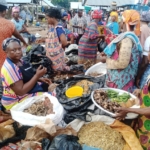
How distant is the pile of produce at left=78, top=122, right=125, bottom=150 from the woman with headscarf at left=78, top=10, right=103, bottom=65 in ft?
8.35

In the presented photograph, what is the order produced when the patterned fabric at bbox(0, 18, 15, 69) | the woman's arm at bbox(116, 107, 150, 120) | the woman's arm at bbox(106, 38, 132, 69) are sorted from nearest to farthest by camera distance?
the woman's arm at bbox(116, 107, 150, 120) < the woman's arm at bbox(106, 38, 132, 69) < the patterned fabric at bbox(0, 18, 15, 69)

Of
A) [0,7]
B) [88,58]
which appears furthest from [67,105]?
[88,58]

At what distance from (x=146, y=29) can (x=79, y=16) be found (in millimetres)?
5227

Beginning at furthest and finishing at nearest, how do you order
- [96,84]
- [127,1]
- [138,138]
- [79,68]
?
[127,1]
[79,68]
[96,84]
[138,138]

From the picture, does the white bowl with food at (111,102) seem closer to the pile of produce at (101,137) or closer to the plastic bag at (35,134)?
the pile of produce at (101,137)

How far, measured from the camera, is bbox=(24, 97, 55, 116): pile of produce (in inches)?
92.9

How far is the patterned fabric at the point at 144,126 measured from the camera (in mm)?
2082

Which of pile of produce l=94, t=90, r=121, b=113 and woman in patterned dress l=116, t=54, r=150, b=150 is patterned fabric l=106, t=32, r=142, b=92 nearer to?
pile of produce l=94, t=90, r=121, b=113

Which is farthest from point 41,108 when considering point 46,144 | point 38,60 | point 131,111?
point 38,60

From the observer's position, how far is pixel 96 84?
2906 mm

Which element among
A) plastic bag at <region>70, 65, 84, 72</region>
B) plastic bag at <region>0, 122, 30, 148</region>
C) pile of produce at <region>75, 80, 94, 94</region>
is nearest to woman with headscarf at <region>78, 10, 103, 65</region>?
plastic bag at <region>70, 65, 84, 72</region>

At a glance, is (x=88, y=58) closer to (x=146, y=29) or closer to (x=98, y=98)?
(x=146, y=29)

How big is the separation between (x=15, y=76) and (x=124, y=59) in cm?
131

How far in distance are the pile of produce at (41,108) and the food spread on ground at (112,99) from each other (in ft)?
1.82
